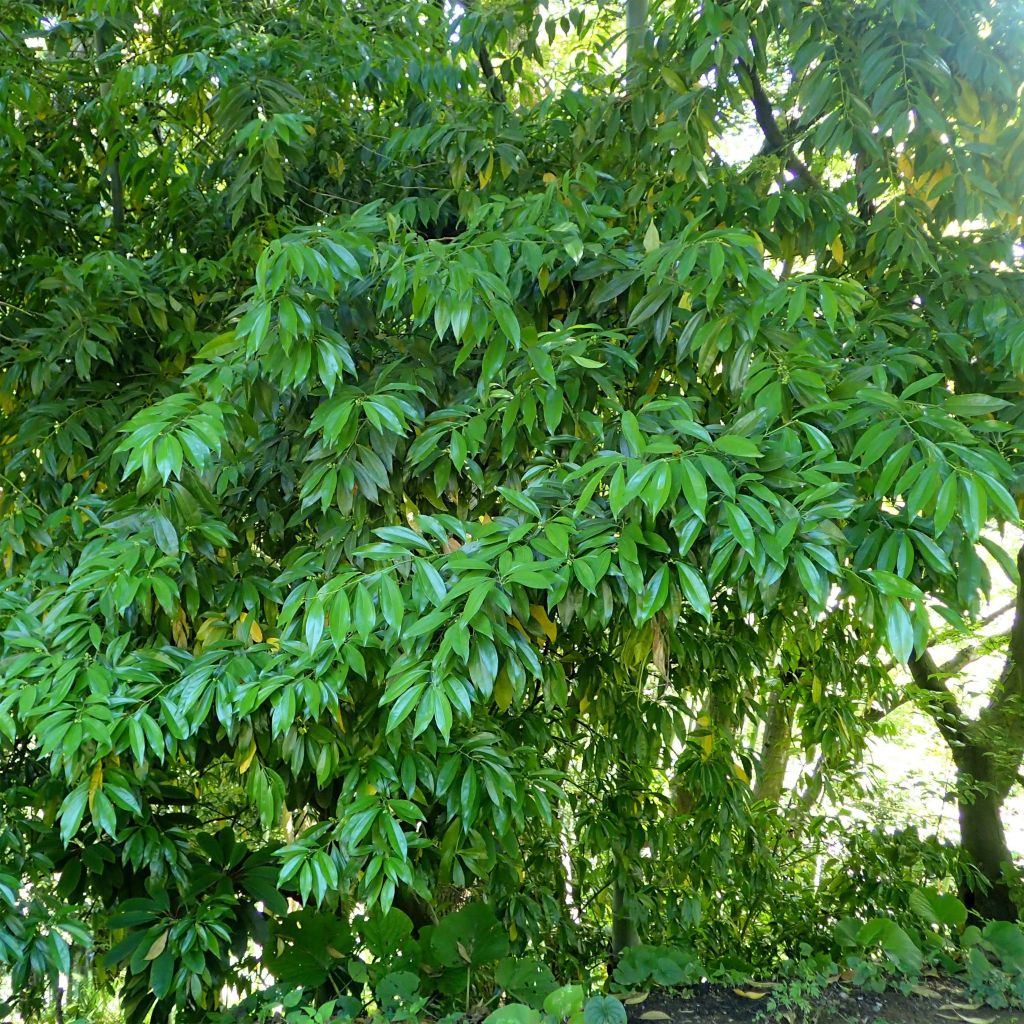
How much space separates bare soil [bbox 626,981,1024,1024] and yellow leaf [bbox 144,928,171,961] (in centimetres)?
113

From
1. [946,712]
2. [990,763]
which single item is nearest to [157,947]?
[946,712]

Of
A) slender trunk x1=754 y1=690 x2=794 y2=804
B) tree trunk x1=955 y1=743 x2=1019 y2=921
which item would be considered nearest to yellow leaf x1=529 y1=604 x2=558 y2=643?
tree trunk x1=955 y1=743 x2=1019 y2=921

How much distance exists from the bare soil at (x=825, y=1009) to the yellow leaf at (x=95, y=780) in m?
1.43

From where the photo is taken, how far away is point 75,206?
107 inches

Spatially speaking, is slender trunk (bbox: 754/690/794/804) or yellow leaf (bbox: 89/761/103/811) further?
slender trunk (bbox: 754/690/794/804)

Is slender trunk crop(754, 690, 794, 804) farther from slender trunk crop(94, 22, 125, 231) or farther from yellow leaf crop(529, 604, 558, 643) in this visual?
slender trunk crop(94, 22, 125, 231)

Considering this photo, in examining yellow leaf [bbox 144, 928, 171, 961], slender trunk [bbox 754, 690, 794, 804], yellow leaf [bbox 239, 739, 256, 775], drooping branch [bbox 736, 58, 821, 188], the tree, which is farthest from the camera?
slender trunk [bbox 754, 690, 794, 804]

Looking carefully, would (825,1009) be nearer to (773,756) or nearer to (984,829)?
(984,829)

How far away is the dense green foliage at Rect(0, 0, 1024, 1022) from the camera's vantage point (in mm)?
1435

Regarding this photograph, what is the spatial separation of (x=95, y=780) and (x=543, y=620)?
33.7 inches

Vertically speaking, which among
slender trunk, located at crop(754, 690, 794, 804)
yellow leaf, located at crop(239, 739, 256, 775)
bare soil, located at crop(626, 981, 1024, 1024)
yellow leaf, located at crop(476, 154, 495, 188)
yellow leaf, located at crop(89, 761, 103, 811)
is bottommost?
bare soil, located at crop(626, 981, 1024, 1024)

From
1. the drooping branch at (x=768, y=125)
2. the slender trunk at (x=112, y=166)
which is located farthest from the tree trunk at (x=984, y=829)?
the slender trunk at (x=112, y=166)

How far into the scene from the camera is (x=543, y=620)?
160 centimetres

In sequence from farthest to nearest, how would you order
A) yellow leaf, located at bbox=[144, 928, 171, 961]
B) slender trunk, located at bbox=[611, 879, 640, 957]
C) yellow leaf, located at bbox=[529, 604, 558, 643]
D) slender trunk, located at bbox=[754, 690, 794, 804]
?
1. slender trunk, located at bbox=[754, 690, 794, 804]
2. slender trunk, located at bbox=[611, 879, 640, 957]
3. yellow leaf, located at bbox=[144, 928, 171, 961]
4. yellow leaf, located at bbox=[529, 604, 558, 643]
